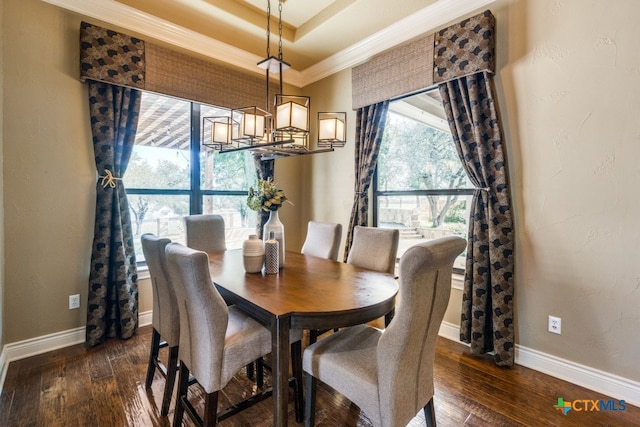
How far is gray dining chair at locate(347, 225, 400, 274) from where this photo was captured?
2.35 m

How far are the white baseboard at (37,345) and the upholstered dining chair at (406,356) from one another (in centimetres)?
236

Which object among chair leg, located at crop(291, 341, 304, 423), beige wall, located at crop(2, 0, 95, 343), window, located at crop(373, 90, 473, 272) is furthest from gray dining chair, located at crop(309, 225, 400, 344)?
beige wall, located at crop(2, 0, 95, 343)

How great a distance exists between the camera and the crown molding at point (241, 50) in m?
2.54

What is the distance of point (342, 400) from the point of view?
1913mm

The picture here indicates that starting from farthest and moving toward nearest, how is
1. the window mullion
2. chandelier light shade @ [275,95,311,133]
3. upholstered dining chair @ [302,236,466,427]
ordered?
the window mullion → chandelier light shade @ [275,95,311,133] → upholstered dining chair @ [302,236,466,427]

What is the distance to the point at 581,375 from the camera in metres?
2.06

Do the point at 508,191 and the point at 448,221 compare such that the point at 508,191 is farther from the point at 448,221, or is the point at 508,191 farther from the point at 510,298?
the point at 510,298

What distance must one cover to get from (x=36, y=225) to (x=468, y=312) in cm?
354

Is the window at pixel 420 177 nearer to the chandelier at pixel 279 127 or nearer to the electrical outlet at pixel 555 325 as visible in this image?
the electrical outlet at pixel 555 325

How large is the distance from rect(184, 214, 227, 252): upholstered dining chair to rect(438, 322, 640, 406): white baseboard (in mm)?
2690

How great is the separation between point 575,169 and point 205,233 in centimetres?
297

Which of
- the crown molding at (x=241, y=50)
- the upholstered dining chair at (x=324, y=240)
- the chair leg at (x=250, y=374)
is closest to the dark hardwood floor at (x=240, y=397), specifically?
the chair leg at (x=250, y=374)

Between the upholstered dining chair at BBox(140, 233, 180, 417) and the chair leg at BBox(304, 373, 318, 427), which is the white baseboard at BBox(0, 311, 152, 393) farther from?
the chair leg at BBox(304, 373, 318, 427)

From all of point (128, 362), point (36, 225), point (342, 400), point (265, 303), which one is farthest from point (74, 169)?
point (342, 400)
